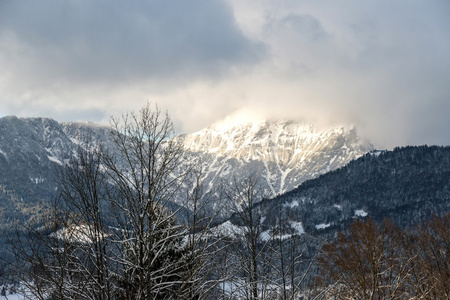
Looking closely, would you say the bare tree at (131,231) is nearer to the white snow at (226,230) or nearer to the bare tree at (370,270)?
the white snow at (226,230)

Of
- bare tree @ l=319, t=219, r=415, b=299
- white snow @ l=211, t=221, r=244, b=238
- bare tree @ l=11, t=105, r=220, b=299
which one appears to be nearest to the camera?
bare tree @ l=11, t=105, r=220, b=299

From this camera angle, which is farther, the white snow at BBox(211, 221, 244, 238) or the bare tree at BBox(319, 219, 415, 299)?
the white snow at BBox(211, 221, 244, 238)

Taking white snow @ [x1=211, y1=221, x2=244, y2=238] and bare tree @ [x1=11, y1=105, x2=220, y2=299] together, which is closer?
bare tree @ [x1=11, y1=105, x2=220, y2=299]

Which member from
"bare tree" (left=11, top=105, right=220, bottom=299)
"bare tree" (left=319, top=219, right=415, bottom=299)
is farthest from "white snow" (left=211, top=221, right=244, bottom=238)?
"bare tree" (left=319, top=219, right=415, bottom=299)

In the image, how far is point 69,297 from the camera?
964cm

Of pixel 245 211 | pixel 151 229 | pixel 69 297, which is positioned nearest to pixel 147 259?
pixel 151 229

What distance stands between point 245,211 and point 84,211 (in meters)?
6.81

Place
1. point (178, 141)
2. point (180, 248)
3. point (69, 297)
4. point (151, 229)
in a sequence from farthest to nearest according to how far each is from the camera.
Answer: point (180, 248) → point (178, 141) → point (69, 297) → point (151, 229)

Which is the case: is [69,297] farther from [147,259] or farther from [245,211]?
[245,211]

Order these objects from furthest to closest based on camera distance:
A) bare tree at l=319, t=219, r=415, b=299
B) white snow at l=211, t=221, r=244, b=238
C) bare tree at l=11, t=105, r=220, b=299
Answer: white snow at l=211, t=221, r=244, b=238, bare tree at l=319, t=219, r=415, b=299, bare tree at l=11, t=105, r=220, b=299

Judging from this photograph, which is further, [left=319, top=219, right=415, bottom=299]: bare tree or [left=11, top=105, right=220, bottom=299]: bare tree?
[left=319, top=219, right=415, bottom=299]: bare tree

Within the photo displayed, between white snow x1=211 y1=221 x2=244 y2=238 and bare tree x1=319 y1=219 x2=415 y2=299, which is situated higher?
white snow x1=211 y1=221 x2=244 y2=238

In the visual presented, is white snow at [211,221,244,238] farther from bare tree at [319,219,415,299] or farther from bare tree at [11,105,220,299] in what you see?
bare tree at [319,219,415,299]

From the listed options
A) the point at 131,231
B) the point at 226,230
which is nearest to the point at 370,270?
the point at 226,230
